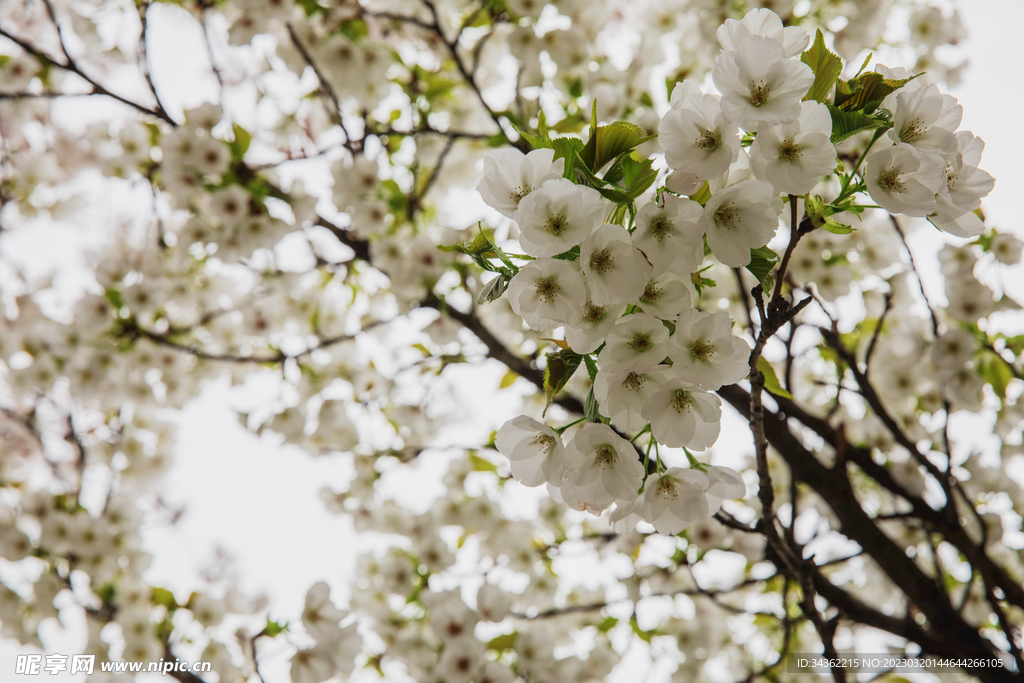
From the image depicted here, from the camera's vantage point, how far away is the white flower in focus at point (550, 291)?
0.61 m

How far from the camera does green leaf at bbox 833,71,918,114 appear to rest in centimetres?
63

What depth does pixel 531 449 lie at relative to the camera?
0.73 m

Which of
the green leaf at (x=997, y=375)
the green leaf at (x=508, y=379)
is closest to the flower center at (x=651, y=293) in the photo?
the green leaf at (x=508, y=379)

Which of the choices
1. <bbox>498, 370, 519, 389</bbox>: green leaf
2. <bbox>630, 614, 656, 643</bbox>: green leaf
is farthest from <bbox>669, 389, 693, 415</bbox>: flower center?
<bbox>630, 614, 656, 643</bbox>: green leaf

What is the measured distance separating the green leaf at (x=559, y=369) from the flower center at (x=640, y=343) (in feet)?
0.26

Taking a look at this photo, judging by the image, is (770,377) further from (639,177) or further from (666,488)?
(639,177)

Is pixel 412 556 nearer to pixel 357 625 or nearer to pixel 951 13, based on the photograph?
pixel 357 625

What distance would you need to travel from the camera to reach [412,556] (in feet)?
6.85

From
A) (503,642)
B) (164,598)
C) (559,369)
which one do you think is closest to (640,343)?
(559,369)

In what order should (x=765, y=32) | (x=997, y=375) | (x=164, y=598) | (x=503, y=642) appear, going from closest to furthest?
(x=765, y=32), (x=997, y=375), (x=503, y=642), (x=164, y=598)

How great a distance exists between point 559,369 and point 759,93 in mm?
357

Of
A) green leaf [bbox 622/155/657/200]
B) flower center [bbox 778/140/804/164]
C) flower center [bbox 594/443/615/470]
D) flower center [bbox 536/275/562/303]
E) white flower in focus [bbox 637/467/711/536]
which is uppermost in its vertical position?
green leaf [bbox 622/155/657/200]

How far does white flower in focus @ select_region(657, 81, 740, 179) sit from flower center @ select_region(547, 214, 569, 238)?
0.12 m

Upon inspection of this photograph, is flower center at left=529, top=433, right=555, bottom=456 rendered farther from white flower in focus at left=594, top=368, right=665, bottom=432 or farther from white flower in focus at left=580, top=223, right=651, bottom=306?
white flower in focus at left=580, top=223, right=651, bottom=306
